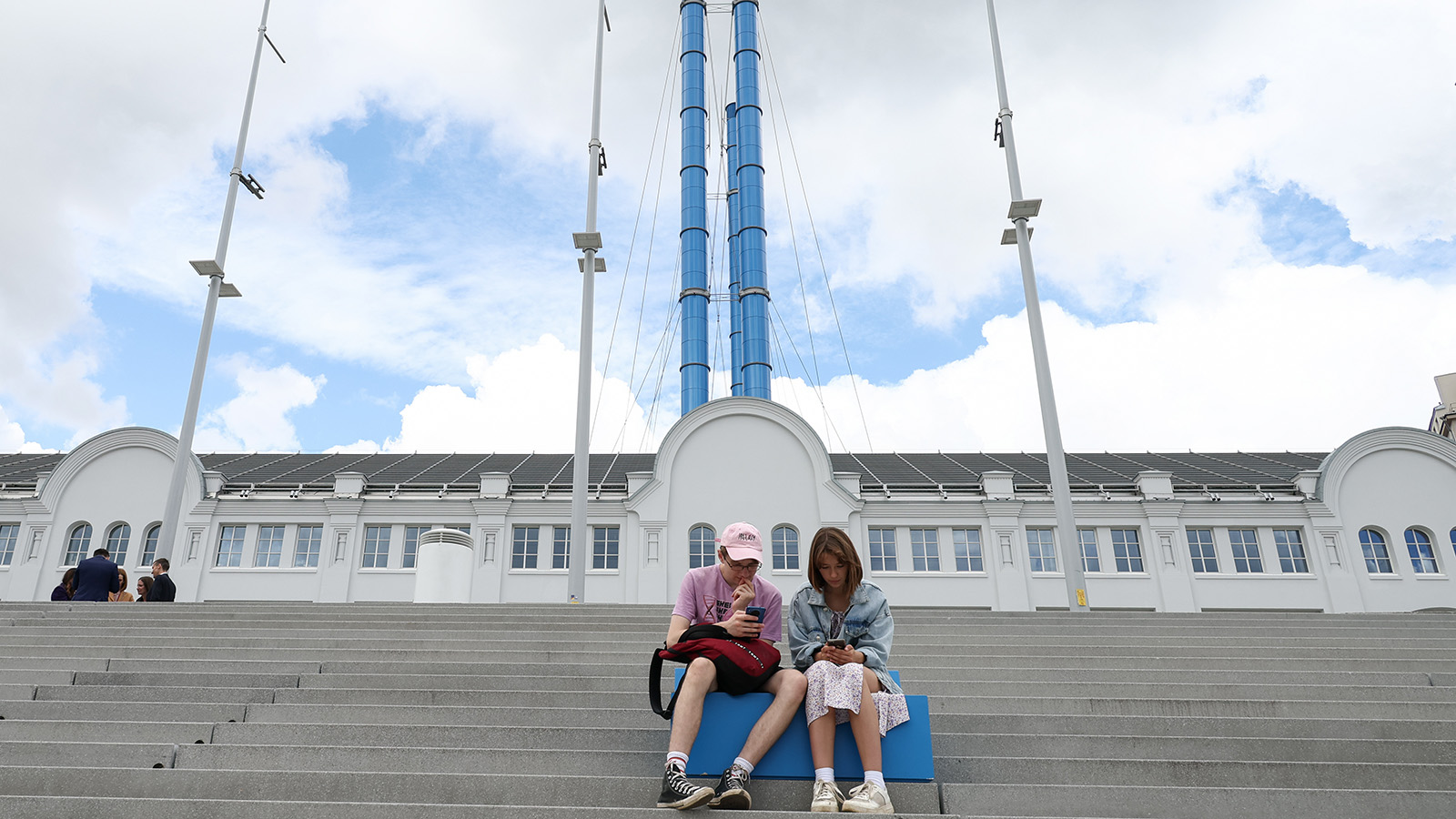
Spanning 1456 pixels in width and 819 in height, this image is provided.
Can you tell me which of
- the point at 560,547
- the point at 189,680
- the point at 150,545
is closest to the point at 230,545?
the point at 150,545

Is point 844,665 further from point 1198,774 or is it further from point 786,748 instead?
point 1198,774

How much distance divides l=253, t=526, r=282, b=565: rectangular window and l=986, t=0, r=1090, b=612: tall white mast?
65.8 feet

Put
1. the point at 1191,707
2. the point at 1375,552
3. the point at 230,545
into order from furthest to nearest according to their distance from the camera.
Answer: the point at 230,545
the point at 1375,552
the point at 1191,707

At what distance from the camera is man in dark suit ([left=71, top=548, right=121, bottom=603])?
12.6 metres

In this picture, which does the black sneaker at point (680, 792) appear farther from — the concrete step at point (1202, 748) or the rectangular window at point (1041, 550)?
Answer: the rectangular window at point (1041, 550)

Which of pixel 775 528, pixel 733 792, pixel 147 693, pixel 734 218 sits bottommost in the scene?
pixel 733 792

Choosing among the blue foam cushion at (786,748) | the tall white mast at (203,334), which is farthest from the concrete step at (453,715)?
the tall white mast at (203,334)

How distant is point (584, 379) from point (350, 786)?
12149mm

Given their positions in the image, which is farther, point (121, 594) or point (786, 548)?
point (786, 548)

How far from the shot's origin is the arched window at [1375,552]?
77.4ft

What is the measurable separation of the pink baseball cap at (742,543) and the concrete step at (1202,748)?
182 cm

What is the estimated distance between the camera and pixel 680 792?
4.27m

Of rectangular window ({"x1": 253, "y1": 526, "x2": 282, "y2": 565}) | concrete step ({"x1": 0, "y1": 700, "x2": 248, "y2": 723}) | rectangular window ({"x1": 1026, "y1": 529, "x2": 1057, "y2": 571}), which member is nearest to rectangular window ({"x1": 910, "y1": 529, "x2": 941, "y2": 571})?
rectangular window ({"x1": 1026, "y1": 529, "x2": 1057, "y2": 571})

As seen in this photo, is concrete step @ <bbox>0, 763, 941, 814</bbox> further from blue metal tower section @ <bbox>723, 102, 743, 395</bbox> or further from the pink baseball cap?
blue metal tower section @ <bbox>723, 102, 743, 395</bbox>
